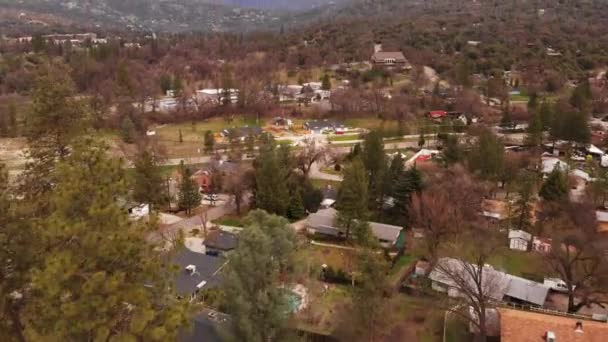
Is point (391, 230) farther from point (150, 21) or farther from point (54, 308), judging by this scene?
→ point (150, 21)

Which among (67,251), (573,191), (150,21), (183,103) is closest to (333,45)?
(183,103)

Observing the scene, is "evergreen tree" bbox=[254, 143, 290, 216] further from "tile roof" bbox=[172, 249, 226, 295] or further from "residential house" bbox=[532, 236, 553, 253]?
"residential house" bbox=[532, 236, 553, 253]

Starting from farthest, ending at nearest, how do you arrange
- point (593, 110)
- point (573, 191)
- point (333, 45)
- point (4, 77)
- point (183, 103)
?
point (333, 45)
point (4, 77)
point (183, 103)
point (593, 110)
point (573, 191)

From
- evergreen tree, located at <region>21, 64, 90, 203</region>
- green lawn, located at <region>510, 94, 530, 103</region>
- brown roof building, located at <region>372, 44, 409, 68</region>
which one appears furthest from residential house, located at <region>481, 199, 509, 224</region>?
brown roof building, located at <region>372, 44, 409, 68</region>

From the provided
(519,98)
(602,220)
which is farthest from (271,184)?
(519,98)

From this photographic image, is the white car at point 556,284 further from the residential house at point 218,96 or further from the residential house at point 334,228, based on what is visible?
the residential house at point 218,96

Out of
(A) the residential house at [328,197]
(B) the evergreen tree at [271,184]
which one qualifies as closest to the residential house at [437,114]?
(A) the residential house at [328,197]
